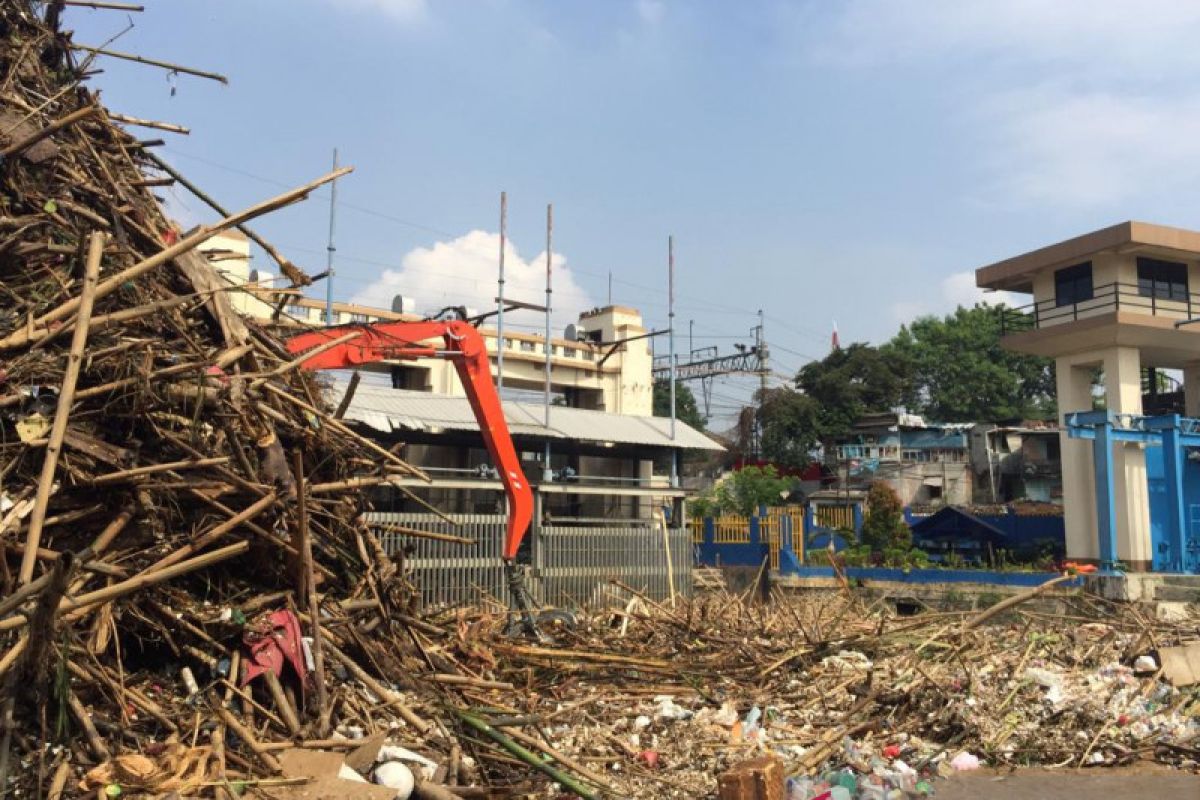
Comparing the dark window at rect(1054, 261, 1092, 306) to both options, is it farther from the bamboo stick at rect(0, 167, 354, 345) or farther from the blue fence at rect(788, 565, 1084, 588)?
the bamboo stick at rect(0, 167, 354, 345)

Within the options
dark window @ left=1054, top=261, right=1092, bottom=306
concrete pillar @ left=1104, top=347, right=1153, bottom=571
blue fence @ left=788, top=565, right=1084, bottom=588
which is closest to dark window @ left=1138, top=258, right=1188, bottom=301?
dark window @ left=1054, top=261, right=1092, bottom=306

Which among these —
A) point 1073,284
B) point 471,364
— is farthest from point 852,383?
point 471,364

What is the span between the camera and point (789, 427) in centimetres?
4231

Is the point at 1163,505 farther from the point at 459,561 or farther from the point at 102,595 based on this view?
the point at 102,595

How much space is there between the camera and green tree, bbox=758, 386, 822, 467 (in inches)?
1661

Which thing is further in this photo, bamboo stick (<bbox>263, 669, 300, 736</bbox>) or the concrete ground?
the concrete ground

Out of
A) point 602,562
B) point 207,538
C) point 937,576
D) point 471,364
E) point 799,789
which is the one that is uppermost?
Answer: point 471,364

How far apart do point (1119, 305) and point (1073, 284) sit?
72.1 inches

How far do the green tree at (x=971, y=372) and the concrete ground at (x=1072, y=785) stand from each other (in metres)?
41.7

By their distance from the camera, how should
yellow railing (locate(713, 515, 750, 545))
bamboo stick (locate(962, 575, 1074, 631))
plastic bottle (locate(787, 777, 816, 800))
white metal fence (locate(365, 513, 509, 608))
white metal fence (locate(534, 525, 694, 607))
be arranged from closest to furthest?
plastic bottle (locate(787, 777, 816, 800)) → bamboo stick (locate(962, 575, 1074, 631)) → white metal fence (locate(365, 513, 509, 608)) → white metal fence (locate(534, 525, 694, 607)) → yellow railing (locate(713, 515, 750, 545))

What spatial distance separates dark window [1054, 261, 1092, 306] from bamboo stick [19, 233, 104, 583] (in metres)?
22.3

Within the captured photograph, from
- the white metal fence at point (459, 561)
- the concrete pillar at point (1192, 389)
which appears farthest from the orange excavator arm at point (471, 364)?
the concrete pillar at point (1192, 389)

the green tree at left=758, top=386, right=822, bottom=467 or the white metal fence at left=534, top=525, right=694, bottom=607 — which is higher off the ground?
the green tree at left=758, top=386, right=822, bottom=467

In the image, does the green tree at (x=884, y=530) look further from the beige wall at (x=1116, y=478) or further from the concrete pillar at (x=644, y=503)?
the concrete pillar at (x=644, y=503)
